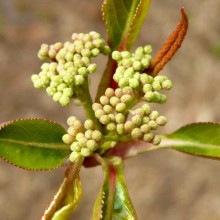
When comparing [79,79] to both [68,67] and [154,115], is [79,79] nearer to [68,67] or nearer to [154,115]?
[68,67]

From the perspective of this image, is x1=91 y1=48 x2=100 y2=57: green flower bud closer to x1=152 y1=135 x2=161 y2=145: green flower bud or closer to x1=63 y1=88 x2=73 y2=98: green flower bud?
x1=63 y1=88 x2=73 y2=98: green flower bud

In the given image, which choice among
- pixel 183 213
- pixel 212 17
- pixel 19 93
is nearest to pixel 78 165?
pixel 183 213

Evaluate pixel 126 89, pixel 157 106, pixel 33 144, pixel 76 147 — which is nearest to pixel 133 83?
pixel 126 89

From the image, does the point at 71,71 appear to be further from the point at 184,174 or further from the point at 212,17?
the point at 212,17


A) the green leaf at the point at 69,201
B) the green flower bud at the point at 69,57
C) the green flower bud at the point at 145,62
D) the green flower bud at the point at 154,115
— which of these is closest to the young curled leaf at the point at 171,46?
the green flower bud at the point at 145,62

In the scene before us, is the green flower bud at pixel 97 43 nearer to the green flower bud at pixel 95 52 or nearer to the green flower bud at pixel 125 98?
the green flower bud at pixel 95 52
